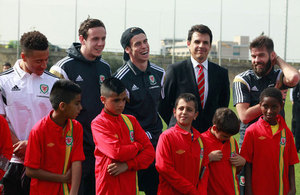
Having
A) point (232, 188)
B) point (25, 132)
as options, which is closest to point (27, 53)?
point (25, 132)

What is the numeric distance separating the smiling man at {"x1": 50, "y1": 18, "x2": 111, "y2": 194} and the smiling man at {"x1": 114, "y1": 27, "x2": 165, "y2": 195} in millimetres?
279

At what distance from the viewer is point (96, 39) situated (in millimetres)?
4793

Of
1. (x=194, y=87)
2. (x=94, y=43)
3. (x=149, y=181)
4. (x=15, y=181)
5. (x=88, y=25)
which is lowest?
(x=149, y=181)

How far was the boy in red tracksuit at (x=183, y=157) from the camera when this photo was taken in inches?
164

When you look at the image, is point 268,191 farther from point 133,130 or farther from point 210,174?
point 133,130

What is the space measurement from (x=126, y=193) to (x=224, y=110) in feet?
4.65

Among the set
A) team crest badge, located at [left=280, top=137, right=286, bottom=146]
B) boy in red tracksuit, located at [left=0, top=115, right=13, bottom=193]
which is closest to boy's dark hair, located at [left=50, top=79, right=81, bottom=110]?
boy in red tracksuit, located at [left=0, top=115, right=13, bottom=193]

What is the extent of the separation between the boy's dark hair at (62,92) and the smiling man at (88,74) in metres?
0.69

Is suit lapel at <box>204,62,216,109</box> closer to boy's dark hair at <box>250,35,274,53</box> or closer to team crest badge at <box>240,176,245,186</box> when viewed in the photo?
boy's dark hair at <box>250,35,274,53</box>

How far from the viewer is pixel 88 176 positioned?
4.71m

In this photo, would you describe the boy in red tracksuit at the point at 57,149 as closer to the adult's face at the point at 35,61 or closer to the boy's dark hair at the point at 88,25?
the adult's face at the point at 35,61

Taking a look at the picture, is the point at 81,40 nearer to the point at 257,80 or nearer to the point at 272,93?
the point at 257,80

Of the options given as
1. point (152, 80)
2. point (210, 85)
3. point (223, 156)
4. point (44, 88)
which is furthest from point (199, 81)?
point (44, 88)

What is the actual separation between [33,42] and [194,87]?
6.08ft
